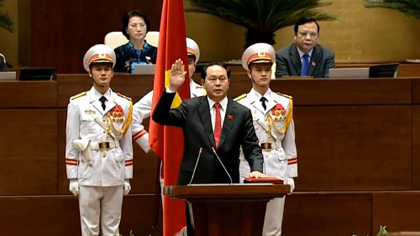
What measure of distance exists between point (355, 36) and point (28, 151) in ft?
15.0

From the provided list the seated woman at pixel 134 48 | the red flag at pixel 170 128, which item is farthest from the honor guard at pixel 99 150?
the seated woman at pixel 134 48

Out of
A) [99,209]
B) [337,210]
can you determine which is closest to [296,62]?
[337,210]

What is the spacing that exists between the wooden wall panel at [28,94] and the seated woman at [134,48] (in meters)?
0.64

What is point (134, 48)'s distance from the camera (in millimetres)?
9945

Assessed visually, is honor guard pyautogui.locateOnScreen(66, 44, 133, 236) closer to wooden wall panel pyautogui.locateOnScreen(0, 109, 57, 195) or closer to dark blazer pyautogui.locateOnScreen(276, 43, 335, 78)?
wooden wall panel pyautogui.locateOnScreen(0, 109, 57, 195)

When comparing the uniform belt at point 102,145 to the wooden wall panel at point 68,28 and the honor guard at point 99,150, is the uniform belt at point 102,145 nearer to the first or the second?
the honor guard at point 99,150

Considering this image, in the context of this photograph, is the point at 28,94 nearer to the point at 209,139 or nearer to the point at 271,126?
the point at 271,126

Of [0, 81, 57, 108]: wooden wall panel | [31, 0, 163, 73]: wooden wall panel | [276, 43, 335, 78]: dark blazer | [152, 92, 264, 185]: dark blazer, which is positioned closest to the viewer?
[152, 92, 264, 185]: dark blazer

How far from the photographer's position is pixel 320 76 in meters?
10.2

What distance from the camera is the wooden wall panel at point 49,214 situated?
31.7 ft

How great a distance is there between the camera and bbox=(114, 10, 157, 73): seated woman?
9.91 meters

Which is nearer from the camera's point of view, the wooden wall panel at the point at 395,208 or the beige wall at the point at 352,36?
the wooden wall panel at the point at 395,208

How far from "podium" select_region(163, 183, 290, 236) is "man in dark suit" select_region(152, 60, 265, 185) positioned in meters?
0.66

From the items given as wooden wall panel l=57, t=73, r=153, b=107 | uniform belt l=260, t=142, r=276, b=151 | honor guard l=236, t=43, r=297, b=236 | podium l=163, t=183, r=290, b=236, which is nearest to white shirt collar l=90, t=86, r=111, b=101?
wooden wall panel l=57, t=73, r=153, b=107
